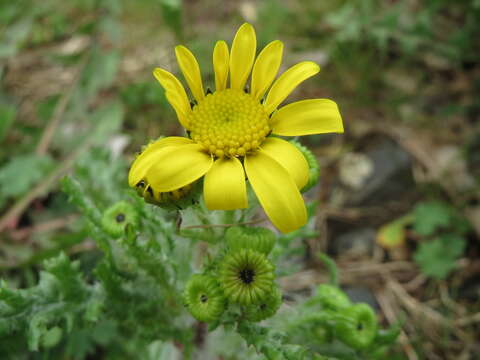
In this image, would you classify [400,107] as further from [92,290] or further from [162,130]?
[92,290]

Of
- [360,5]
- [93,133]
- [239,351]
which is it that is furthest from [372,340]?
[360,5]

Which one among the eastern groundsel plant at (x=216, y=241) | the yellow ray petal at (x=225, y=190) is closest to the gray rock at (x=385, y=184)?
the eastern groundsel plant at (x=216, y=241)

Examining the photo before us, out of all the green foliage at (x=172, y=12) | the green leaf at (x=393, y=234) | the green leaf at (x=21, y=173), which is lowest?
the green leaf at (x=393, y=234)

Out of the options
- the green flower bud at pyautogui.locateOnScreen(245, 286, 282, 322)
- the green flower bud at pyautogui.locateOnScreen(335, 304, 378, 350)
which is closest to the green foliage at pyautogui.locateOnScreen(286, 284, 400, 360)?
the green flower bud at pyautogui.locateOnScreen(335, 304, 378, 350)

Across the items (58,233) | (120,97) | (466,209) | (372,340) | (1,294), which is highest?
(120,97)

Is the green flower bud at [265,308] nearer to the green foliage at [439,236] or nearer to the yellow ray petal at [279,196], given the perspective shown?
the yellow ray petal at [279,196]

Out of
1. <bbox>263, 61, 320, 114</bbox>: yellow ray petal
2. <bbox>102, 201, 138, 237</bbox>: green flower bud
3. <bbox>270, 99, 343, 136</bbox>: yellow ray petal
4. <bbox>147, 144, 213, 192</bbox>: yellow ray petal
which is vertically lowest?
<bbox>147, 144, 213, 192</bbox>: yellow ray petal

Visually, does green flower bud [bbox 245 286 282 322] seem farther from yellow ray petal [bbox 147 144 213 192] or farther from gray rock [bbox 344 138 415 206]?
gray rock [bbox 344 138 415 206]
